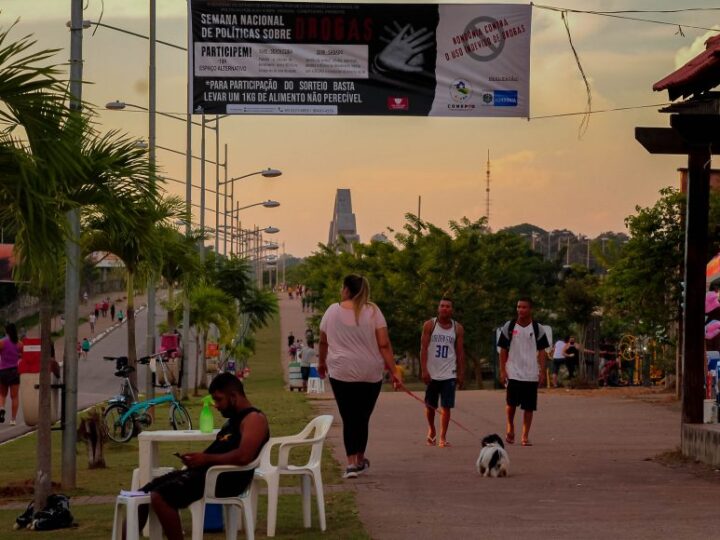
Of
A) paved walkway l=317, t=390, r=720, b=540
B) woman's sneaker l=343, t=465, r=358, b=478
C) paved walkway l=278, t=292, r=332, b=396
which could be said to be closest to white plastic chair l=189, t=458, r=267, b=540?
paved walkway l=317, t=390, r=720, b=540

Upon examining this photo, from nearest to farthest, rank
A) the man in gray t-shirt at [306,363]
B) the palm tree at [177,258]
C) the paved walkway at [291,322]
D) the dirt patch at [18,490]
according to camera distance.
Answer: the dirt patch at [18,490] < the palm tree at [177,258] < the man in gray t-shirt at [306,363] < the paved walkway at [291,322]

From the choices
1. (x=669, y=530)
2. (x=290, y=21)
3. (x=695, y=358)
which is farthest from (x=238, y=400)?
(x=290, y=21)

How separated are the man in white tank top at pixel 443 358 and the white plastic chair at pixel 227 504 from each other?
23.9ft

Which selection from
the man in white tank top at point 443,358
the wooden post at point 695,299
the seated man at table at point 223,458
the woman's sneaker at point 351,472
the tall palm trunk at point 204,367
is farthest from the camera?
the tall palm trunk at point 204,367

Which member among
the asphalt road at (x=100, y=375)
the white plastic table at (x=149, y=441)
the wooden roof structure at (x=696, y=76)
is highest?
the wooden roof structure at (x=696, y=76)

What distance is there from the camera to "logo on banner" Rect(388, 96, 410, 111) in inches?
854

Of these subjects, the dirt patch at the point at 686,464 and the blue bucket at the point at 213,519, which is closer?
the blue bucket at the point at 213,519

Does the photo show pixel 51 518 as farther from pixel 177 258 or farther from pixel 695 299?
pixel 177 258

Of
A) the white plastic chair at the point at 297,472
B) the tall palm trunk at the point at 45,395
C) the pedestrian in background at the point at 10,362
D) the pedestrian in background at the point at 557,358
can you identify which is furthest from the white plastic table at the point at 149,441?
the pedestrian in background at the point at 557,358

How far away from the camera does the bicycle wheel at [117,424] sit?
21.7 m

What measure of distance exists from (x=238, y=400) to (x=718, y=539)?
3145mm

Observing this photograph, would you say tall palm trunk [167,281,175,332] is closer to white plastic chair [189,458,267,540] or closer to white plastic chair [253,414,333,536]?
white plastic chair [253,414,333,536]

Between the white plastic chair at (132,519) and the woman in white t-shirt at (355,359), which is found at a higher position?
the woman in white t-shirt at (355,359)

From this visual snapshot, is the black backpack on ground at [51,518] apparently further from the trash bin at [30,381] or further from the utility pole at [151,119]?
the utility pole at [151,119]
